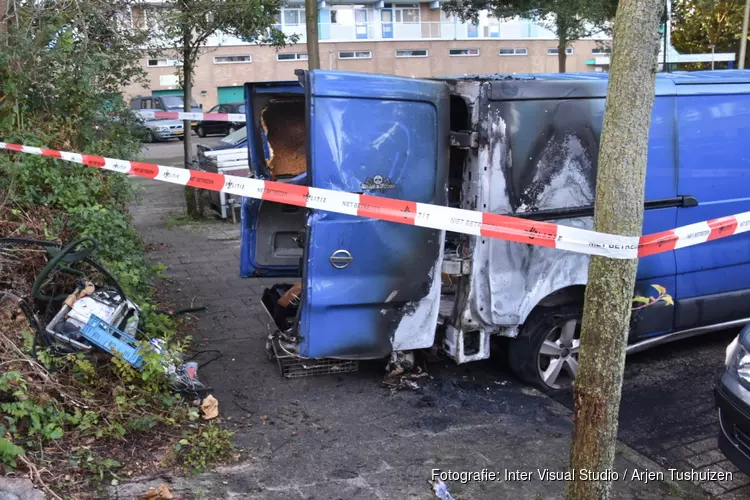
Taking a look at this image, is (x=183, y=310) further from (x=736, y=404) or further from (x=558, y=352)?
(x=736, y=404)

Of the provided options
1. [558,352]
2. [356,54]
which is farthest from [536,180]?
[356,54]

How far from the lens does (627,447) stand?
4.55m

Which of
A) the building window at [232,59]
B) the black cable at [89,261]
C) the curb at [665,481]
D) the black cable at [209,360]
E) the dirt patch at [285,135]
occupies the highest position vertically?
the building window at [232,59]

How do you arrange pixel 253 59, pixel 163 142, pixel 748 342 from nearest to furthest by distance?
1. pixel 748 342
2. pixel 163 142
3. pixel 253 59

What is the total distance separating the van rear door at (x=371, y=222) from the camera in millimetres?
4648

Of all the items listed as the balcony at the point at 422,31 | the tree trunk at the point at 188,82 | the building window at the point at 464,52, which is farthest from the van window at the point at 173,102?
the building window at the point at 464,52

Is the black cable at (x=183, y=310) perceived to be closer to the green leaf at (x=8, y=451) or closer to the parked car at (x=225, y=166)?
the green leaf at (x=8, y=451)

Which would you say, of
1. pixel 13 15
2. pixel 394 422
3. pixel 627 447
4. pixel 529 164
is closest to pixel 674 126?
pixel 529 164

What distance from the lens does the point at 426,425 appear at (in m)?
4.79

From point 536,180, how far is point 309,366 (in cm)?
215

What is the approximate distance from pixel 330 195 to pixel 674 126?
2542 mm

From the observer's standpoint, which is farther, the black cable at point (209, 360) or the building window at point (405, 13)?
the building window at point (405, 13)

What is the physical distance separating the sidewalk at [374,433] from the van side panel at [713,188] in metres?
1.49

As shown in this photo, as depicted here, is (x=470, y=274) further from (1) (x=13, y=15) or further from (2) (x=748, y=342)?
(1) (x=13, y=15)
